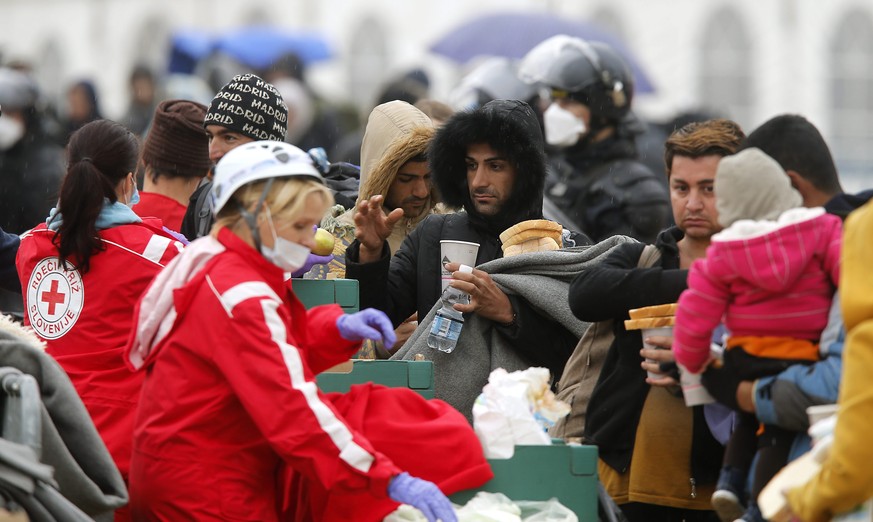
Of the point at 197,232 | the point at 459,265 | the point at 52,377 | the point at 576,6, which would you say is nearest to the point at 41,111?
the point at 197,232

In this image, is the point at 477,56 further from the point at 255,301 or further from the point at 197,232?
the point at 255,301

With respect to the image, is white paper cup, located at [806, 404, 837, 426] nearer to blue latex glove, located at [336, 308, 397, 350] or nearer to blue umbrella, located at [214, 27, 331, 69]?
blue latex glove, located at [336, 308, 397, 350]

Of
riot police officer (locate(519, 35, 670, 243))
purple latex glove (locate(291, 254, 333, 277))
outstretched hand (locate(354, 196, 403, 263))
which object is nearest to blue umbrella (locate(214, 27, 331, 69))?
riot police officer (locate(519, 35, 670, 243))

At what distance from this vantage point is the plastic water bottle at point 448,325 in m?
6.71

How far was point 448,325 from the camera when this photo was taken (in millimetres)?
6707

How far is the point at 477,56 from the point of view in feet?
52.6

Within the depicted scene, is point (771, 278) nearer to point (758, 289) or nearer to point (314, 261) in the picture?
point (758, 289)

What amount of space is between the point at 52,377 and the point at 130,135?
162 centimetres

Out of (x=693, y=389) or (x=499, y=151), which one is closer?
(x=693, y=389)

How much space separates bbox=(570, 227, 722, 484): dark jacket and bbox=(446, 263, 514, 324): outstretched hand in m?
0.62

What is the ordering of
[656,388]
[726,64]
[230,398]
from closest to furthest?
[230,398], [656,388], [726,64]

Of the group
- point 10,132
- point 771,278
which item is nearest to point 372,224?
point 771,278

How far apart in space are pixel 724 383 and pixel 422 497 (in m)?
0.97

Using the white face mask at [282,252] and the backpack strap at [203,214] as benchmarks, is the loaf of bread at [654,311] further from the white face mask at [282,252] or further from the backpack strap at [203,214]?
the backpack strap at [203,214]
